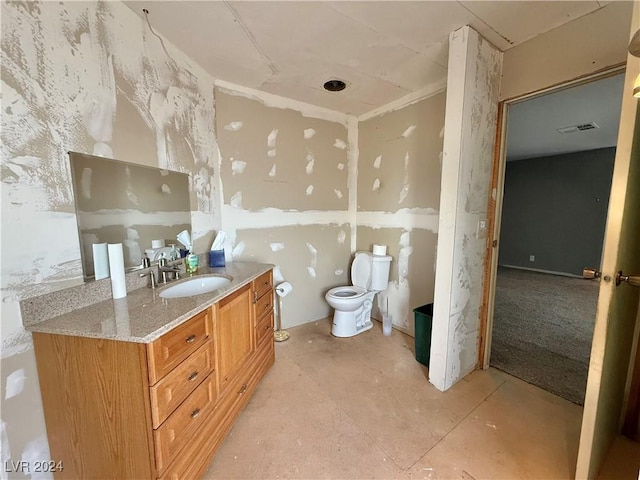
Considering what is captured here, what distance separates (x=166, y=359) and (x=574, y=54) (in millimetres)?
2573

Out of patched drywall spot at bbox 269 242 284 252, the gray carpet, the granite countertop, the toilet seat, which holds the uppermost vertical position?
patched drywall spot at bbox 269 242 284 252

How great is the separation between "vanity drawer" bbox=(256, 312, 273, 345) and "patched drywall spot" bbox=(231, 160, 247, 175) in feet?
Result: 4.10

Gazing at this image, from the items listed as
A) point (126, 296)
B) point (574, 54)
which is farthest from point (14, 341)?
point (574, 54)

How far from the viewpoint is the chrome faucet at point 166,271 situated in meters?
1.57

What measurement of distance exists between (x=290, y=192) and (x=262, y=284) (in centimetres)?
106

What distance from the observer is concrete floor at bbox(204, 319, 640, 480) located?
1.31 meters

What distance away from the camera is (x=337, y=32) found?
160 centimetres

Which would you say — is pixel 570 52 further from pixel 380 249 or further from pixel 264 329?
pixel 264 329

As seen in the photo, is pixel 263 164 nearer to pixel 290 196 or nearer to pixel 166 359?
pixel 290 196

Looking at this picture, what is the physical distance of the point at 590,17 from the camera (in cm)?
146

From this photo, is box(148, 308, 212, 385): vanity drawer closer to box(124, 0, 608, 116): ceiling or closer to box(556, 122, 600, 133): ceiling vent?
box(124, 0, 608, 116): ceiling

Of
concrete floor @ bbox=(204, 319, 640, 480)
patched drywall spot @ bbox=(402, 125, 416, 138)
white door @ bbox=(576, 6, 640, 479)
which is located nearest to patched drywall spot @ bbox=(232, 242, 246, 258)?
concrete floor @ bbox=(204, 319, 640, 480)

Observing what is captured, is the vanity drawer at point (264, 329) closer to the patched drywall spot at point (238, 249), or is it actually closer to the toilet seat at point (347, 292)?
the patched drywall spot at point (238, 249)

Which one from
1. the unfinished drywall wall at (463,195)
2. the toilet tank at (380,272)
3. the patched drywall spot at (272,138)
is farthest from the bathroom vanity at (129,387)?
the toilet tank at (380,272)
